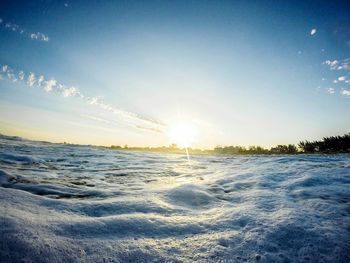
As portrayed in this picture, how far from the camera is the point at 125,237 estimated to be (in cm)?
160

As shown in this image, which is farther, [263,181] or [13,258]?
[263,181]

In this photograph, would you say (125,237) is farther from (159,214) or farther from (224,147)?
(224,147)

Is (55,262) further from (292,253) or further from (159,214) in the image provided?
(292,253)

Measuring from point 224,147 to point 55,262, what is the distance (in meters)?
Result: 15.4

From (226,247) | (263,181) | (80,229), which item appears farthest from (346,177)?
(80,229)

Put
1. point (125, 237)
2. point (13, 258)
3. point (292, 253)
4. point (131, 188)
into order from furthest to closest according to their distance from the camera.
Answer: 1. point (131, 188)
2. point (125, 237)
3. point (292, 253)
4. point (13, 258)

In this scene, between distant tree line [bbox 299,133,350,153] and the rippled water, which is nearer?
the rippled water

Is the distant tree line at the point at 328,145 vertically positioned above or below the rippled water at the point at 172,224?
above

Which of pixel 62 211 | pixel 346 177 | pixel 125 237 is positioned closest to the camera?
pixel 125 237

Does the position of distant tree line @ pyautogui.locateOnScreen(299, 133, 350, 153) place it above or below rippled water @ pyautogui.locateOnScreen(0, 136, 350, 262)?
above

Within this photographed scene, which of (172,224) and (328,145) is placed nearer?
(172,224)

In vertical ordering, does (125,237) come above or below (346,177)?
below

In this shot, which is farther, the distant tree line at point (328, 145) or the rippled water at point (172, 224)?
the distant tree line at point (328, 145)

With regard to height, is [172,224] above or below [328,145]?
below
